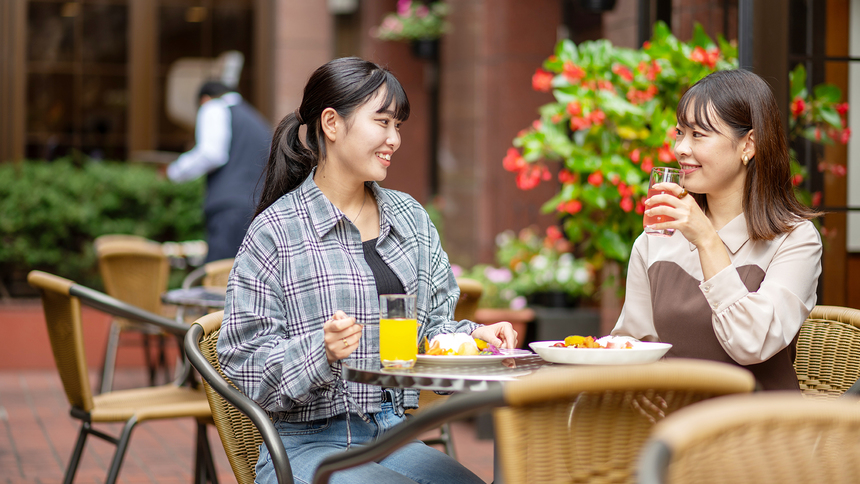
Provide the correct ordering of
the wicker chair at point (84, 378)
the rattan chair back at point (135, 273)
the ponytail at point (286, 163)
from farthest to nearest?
the rattan chair back at point (135, 273) → the wicker chair at point (84, 378) → the ponytail at point (286, 163)

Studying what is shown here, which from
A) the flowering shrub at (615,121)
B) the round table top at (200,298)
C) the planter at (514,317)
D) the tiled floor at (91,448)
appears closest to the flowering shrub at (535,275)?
the planter at (514,317)

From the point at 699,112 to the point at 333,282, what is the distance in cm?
92

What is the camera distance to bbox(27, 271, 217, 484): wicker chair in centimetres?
301

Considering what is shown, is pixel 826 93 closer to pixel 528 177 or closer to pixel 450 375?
pixel 528 177

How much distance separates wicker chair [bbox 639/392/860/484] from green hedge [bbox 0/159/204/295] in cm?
672

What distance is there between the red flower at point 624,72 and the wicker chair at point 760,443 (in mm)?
2857

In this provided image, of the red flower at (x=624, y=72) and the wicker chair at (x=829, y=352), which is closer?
the wicker chair at (x=829, y=352)

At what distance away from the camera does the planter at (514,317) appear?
16.6 ft

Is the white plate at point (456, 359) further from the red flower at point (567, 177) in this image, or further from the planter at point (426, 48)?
the planter at point (426, 48)

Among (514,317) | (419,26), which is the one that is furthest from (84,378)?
(419,26)

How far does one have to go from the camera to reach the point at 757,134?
2.24 m

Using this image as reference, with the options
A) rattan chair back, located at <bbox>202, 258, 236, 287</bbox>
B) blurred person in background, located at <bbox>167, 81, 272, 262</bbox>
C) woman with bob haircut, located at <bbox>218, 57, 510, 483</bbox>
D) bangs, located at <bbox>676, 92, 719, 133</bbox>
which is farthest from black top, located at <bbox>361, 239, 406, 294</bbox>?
blurred person in background, located at <bbox>167, 81, 272, 262</bbox>

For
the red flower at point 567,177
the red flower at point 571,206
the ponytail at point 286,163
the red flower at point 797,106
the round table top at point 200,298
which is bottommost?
the round table top at point 200,298

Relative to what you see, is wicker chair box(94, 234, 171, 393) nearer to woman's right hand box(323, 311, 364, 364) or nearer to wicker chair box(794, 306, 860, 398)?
woman's right hand box(323, 311, 364, 364)
